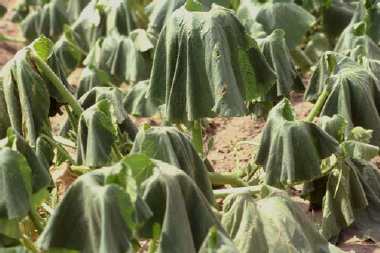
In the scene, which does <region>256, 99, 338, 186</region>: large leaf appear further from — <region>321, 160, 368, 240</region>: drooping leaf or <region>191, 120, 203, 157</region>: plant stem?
<region>191, 120, 203, 157</region>: plant stem

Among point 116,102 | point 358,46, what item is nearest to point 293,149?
point 116,102

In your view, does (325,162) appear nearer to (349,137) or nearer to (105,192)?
(349,137)

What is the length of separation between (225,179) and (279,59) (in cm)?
75

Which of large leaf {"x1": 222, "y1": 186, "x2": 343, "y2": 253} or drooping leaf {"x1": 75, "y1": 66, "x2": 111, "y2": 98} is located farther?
drooping leaf {"x1": 75, "y1": 66, "x2": 111, "y2": 98}

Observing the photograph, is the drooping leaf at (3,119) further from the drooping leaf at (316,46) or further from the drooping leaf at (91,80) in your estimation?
the drooping leaf at (316,46)

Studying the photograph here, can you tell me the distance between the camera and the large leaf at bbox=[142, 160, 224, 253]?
7.74ft

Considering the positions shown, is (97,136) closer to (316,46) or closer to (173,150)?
(173,150)

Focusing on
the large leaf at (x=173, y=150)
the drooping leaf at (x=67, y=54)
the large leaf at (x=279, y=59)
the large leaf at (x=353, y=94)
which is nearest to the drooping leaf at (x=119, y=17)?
the drooping leaf at (x=67, y=54)

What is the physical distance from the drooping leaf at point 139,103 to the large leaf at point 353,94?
0.94 metres

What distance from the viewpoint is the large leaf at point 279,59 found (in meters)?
4.09

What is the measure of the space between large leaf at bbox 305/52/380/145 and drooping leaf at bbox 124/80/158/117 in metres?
0.94

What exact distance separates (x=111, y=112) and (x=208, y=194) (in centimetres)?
64

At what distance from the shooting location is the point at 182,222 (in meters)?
2.39

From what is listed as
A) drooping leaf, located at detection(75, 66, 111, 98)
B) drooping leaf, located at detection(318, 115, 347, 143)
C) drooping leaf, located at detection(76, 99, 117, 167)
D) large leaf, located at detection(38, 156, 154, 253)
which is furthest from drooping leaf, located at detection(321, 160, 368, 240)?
drooping leaf, located at detection(75, 66, 111, 98)
